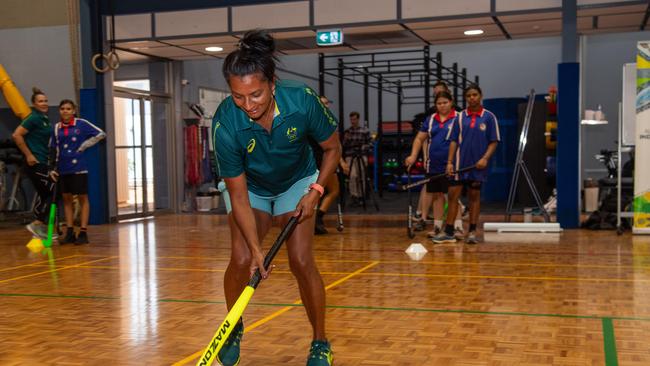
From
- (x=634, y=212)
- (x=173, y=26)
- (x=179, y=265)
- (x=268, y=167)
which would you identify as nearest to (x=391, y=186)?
(x=173, y=26)

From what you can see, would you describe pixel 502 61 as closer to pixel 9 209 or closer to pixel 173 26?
pixel 173 26

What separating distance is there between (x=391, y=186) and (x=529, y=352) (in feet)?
46.2

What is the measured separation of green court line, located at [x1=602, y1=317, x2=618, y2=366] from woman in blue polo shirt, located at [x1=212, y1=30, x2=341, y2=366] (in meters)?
1.26

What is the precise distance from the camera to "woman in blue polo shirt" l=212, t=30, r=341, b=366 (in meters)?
2.91

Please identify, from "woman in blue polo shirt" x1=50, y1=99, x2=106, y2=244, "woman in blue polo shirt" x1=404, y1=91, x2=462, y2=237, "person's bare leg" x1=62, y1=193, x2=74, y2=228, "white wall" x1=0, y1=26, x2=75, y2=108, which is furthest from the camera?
"white wall" x1=0, y1=26, x2=75, y2=108

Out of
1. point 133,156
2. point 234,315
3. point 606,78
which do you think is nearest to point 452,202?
point 234,315

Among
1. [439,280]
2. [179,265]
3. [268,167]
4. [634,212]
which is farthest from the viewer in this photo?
[634,212]

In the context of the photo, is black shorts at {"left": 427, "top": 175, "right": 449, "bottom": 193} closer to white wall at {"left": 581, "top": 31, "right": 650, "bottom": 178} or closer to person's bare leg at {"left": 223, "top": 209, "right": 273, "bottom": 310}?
person's bare leg at {"left": 223, "top": 209, "right": 273, "bottom": 310}

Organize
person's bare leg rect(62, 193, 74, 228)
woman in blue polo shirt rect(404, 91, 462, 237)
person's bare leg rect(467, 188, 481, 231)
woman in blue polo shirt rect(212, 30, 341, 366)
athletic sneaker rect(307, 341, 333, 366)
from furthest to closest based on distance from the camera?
person's bare leg rect(62, 193, 74, 228), person's bare leg rect(467, 188, 481, 231), woman in blue polo shirt rect(404, 91, 462, 237), athletic sneaker rect(307, 341, 333, 366), woman in blue polo shirt rect(212, 30, 341, 366)

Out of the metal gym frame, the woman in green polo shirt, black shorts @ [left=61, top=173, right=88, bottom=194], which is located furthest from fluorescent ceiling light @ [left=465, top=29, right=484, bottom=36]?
the woman in green polo shirt

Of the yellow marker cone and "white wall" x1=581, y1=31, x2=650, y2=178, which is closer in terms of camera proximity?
the yellow marker cone

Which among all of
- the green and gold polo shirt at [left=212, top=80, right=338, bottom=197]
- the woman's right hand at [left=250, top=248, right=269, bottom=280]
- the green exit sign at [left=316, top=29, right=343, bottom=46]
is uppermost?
the green exit sign at [left=316, top=29, right=343, bottom=46]

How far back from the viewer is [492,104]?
1462 cm

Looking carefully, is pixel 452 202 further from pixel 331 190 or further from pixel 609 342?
pixel 609 342
